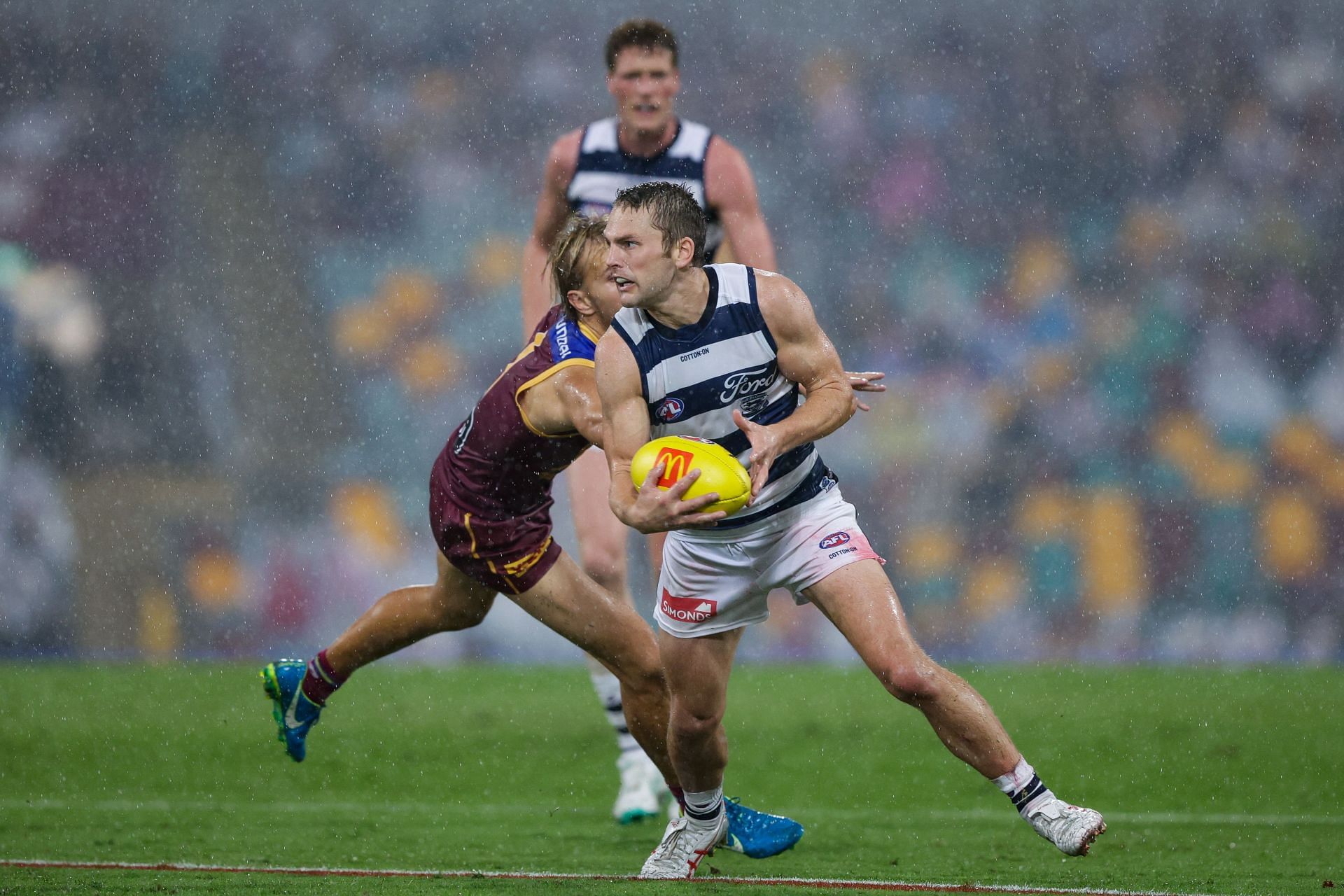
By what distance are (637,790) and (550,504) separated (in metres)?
1.60

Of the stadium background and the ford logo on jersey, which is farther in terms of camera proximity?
the stadium background

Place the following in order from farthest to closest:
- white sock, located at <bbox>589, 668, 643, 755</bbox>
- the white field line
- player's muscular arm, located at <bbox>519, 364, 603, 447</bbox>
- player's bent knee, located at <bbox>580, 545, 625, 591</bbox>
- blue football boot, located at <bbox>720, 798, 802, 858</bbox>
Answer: white sock, located at <bbox>589, 668, 643, 755</bbox>
the white field line
player's bent knee, located at <bbox>580, 545, 625, 591</bbox>
blue football boot, located at <bbox>720, 798, 802, 858</bbox>
player's muscular arm, located at <bbox>519, 364, 603, 447</bbox>

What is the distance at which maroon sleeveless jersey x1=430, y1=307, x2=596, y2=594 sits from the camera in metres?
5.02

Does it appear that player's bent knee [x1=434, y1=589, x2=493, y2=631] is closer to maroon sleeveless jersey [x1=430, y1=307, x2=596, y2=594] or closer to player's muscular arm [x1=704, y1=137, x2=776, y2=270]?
maroon sleeveless jersey [x1=430, y1=307, x2=596, y2=594]

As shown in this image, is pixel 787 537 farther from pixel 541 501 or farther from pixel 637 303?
pixel 541 501

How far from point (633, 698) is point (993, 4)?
980cm

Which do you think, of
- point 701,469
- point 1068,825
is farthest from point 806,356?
point 1068,825

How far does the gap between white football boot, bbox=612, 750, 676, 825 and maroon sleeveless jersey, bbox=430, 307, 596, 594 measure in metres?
1.49

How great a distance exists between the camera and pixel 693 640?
448 centimetres

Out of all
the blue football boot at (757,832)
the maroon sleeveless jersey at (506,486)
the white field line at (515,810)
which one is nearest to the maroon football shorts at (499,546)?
the maroon sleeveless jersey at (506,486)

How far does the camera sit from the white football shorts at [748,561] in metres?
4.34

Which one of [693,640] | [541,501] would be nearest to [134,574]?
[541,501]

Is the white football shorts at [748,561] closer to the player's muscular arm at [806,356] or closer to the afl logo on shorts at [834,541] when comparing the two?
the afl logo on shorts at [834,541]

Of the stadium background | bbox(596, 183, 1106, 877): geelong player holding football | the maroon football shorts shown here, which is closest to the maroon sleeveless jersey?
the maroon football shorts
